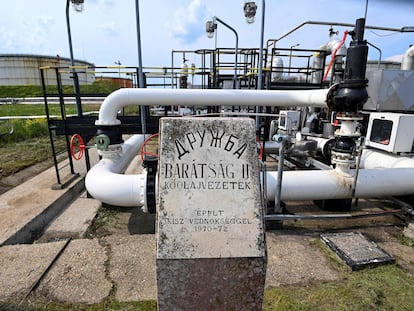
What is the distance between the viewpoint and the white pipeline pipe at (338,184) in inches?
143

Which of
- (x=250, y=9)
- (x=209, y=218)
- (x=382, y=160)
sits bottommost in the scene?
(x=382, y=160)

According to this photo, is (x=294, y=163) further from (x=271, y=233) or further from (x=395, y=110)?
(x=271, y=233)

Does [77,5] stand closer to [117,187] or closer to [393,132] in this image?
[117,187]

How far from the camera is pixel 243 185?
5.95ft

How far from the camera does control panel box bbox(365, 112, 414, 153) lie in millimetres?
4094

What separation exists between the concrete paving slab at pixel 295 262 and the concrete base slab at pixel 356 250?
0.17 m

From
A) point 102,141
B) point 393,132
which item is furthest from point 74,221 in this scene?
point 393,132

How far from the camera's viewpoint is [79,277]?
8.48ft

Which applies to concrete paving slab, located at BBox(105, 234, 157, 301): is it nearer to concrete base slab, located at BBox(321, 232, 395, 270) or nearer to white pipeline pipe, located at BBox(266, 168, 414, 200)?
white pipeline pipe, located at BBox(266, 168, 414, 200)

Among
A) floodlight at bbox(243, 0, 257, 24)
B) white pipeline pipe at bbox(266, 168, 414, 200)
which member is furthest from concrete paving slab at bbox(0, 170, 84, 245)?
floodlight at bbox(243, 0, 257, 24)

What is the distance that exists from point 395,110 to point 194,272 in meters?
5.65

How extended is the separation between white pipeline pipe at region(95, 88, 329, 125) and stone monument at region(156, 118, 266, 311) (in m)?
2.08

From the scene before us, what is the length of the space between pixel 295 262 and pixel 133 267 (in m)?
1.72

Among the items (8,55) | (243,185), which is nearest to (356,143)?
(243,185)
